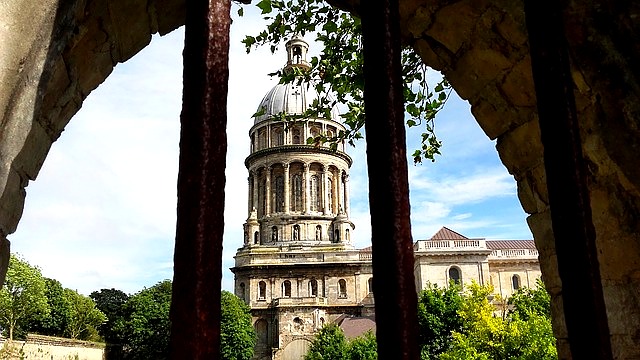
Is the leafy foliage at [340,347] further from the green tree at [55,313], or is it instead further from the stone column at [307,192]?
the green tree at [55,313]

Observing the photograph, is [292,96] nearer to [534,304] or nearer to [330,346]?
[330,346]

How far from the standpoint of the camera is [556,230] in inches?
61.7

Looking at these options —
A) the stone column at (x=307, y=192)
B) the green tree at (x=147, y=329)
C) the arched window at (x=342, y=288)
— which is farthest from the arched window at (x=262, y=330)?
the stone column at (x=307, y=192)

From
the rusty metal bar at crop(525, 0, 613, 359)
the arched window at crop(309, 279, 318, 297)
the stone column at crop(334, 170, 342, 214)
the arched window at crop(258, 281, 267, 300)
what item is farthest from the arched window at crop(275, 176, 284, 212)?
the rusty metal bar at crop(525, 0, 613, 359)

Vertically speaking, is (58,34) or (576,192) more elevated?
(58,34)

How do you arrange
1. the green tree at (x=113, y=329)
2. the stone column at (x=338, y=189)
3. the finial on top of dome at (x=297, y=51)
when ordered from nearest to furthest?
the green tree at (x=113, y=329), the stone column at (x=338, y=189), the finial on top of dome at (x=297, y=51)

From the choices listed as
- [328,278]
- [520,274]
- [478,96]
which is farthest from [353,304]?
[478,96]

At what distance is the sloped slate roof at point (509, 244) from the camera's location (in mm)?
47406

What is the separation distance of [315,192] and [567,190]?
148 feet

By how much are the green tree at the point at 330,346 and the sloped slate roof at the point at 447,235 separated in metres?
13.2

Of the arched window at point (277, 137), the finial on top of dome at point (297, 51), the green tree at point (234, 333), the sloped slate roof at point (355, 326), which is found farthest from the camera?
the finial on top of dome at point (297, 51)

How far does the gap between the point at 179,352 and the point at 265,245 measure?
45.0 metres

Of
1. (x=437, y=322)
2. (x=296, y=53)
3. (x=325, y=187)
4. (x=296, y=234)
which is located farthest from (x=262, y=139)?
(x=437, y=322)

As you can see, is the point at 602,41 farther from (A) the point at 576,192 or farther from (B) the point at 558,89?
(A) the point at 576,192
